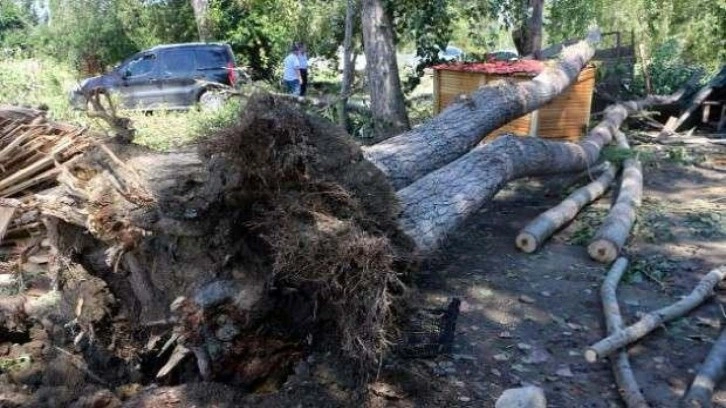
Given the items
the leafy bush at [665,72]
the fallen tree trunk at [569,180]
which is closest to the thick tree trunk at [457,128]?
the fallen tree trunk at [569,180]

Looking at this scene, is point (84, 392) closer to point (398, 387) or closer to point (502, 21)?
point (398, 387)

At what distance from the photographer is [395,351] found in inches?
137

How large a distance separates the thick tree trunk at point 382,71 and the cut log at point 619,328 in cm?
414

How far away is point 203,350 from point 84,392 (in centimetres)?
62

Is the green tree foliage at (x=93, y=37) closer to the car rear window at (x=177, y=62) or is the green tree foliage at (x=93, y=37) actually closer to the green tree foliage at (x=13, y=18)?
the car rear window at (x=177, y=62)

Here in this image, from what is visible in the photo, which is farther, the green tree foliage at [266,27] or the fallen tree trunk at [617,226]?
the green tree foliage at [266,27]

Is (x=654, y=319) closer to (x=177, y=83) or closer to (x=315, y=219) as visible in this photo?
(x=315, y=219)

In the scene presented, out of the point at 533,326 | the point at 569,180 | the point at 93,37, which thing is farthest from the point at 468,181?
the point at 93,37

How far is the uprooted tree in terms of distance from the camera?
295cm

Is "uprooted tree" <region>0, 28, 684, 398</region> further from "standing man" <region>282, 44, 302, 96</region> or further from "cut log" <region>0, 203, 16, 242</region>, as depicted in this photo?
"standing man" <region>282, 44, 302, 96</region>

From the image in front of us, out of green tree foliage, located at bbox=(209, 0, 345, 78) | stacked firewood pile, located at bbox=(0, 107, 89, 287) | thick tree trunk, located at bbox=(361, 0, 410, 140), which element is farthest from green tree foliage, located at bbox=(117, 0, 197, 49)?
stacked firewood pile, located at bbox=(0, 107, 89, 287)

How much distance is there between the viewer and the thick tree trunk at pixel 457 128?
4844mm

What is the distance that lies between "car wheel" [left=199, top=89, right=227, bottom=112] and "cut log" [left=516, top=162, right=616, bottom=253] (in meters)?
6.46

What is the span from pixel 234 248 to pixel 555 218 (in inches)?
135
